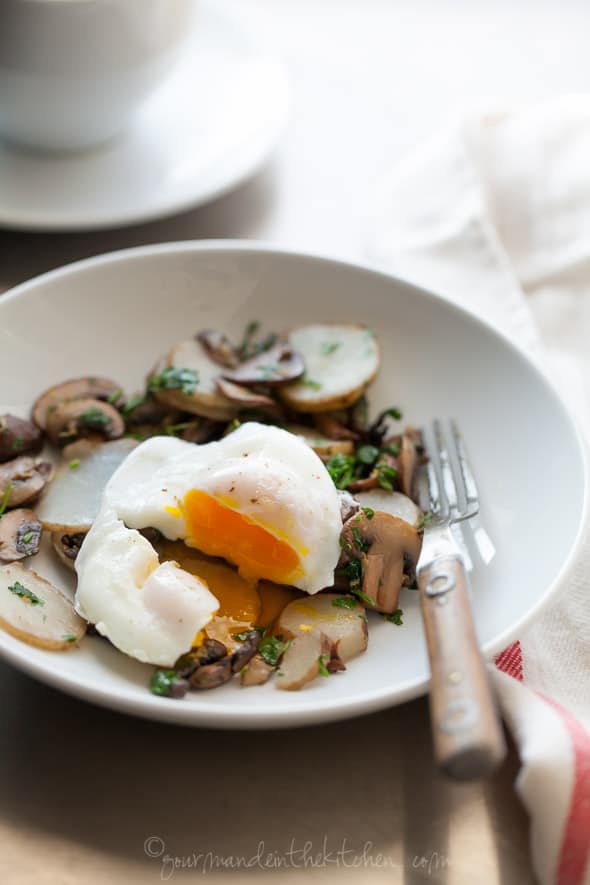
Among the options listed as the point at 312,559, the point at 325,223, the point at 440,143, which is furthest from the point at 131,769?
the point at 440,143

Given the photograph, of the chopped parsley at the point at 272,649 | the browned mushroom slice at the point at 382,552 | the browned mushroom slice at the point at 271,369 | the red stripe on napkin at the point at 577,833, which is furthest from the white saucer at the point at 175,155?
the red stripe on napkin at the point at 577,833

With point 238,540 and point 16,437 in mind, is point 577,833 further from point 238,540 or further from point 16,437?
point 16,437

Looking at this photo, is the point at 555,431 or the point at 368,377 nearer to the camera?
the point at 555,431

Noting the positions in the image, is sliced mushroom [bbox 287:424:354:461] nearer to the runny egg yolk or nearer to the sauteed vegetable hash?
the sauteed vegetable hash

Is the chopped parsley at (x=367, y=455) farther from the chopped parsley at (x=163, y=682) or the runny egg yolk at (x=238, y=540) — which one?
the chopped parsley at (x=163, y=682)

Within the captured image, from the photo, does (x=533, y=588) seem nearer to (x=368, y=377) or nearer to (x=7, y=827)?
(x=368, y=377)

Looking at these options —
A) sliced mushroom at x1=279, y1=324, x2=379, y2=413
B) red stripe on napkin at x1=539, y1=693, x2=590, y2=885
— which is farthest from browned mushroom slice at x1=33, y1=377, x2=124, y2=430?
red stripe on napkin at x1=539, y1=693, x2=590, y2=885
